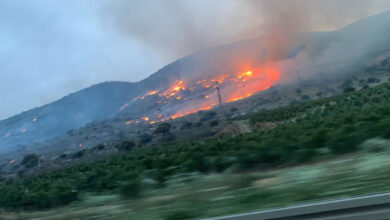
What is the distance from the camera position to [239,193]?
21.5 feet

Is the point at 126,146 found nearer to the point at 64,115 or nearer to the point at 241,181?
the point at 241,181

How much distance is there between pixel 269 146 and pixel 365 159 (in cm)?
338

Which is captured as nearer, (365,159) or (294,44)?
(365,159)

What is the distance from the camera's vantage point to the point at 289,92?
8919cm

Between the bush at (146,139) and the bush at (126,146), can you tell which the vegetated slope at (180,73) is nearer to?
the bush at (146,139)

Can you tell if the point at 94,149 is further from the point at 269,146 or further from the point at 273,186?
the point at 273,186

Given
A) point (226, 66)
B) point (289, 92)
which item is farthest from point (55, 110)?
point (289, 92)

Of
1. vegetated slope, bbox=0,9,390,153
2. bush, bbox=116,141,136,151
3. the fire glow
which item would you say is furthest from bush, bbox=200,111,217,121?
vegetated slope, bbox=0,9,390,153

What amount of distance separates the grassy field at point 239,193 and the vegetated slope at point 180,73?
8555 centimetres

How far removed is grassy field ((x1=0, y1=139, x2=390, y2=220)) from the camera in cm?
570

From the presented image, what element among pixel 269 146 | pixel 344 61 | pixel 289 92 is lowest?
pixel 269 146

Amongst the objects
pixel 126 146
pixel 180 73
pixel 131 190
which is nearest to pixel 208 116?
pixel 126 146

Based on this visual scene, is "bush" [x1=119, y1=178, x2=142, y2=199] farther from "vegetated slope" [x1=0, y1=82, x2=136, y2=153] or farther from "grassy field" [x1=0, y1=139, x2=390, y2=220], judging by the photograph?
"vegetated slope" [x1=0, y1=82, x2=136, y2=153]

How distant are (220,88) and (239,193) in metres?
124
